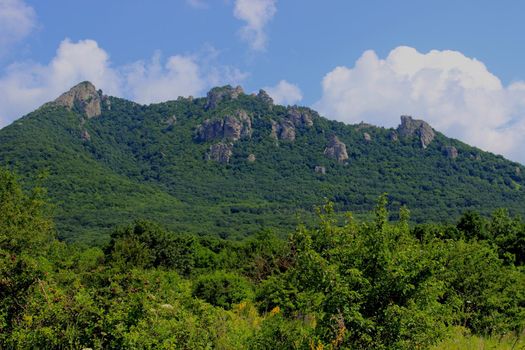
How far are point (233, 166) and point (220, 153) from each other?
6.50 metres

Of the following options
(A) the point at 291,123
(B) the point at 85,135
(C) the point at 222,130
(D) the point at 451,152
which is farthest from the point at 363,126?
(B) the point at 85,135

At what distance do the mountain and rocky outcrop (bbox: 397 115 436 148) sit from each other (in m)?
0.46

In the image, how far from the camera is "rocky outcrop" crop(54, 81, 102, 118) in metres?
180

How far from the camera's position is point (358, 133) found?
173 m

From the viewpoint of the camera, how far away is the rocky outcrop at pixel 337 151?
15512 cm

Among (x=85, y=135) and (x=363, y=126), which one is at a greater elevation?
(x=363, y=126)

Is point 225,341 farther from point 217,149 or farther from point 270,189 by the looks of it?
point 217,149

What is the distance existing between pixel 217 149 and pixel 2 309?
151m

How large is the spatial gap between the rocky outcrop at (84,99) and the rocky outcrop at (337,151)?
3592 inches

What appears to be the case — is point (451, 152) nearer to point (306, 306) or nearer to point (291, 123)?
point (291, 123)

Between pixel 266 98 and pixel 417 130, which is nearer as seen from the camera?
pixel 417 130

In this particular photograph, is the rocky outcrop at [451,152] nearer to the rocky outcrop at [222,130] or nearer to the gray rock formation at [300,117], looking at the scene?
the gray rock formation at [300,117]

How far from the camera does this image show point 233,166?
15388 centimetres

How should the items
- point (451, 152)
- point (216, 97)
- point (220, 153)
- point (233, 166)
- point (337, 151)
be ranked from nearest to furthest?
point (451, 152) → point (233, 166) → point (337, 151) → point (220, 153) → point (216, 97)
